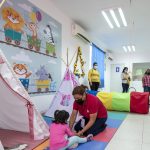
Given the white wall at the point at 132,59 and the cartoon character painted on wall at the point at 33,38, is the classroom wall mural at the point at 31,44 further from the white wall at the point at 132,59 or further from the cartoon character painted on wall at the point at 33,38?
the white wall at the point at 132,59

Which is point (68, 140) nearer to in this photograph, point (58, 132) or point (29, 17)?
point (58, 132)

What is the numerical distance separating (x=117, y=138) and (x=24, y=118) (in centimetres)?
135

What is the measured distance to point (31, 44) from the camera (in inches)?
156

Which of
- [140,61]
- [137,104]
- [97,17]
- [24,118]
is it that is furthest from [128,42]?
[24,118]

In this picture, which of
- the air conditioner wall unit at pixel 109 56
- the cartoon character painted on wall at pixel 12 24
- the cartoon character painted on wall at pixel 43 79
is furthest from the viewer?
the air conditioner wall unit at pixel 109 56

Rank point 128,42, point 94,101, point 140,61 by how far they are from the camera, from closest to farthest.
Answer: point 94,101
point 128,42
point 140,61

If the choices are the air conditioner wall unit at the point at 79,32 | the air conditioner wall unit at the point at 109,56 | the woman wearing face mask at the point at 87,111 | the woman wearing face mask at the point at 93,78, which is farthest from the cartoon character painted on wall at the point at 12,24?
the air conditioner wall unit at the point at 109,56

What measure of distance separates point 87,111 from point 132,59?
366 inches

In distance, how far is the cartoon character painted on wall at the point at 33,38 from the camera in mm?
3893

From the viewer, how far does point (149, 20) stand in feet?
18.7

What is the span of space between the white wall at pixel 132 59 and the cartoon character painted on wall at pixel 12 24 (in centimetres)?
855

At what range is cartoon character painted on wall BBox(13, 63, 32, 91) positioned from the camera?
11.7 feet

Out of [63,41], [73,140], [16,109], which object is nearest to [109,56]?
[63,41]

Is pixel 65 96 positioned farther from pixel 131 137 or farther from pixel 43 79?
pixel 131 137
